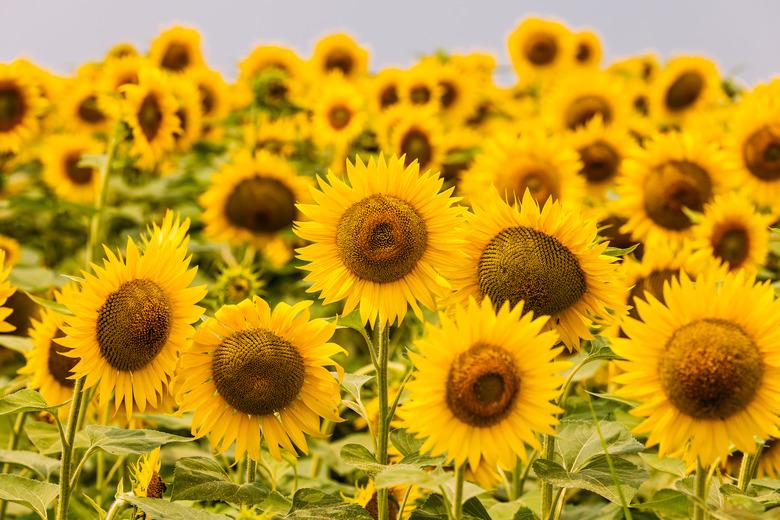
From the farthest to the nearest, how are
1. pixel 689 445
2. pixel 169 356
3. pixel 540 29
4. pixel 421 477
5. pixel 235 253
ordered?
pixel 540 29, pixel 235 253, pixel 169 356, pixel 689 445, pixel 421 477

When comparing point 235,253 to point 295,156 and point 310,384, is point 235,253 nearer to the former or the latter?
point 295,156

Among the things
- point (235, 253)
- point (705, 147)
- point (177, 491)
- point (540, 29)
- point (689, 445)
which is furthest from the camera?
point (540, 29)

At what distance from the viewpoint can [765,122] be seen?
3801 mm

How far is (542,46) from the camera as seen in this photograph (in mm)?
7145

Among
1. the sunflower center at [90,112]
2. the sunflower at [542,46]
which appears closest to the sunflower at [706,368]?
the sunflower center at [90,112]

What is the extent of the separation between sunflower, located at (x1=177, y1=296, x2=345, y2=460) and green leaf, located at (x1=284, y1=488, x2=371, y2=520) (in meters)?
0.10

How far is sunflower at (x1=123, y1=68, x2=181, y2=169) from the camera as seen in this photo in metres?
3.95

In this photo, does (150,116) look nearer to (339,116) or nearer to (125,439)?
(339,116)

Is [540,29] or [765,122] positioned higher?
[540,29]

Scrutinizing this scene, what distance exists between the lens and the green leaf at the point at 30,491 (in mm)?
1816

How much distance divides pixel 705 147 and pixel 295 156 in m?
2.38

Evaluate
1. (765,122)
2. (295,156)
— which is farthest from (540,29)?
(765,122)

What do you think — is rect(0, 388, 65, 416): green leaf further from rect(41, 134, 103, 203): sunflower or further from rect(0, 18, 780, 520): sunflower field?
rect(41, 134, 103, 203): sunflower

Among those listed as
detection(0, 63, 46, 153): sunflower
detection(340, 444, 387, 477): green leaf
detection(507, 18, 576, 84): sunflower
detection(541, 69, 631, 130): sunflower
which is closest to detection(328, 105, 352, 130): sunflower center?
detection(541, 69, 631, 130): sunflower
